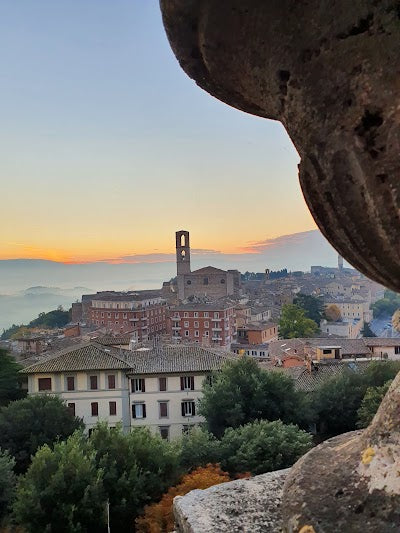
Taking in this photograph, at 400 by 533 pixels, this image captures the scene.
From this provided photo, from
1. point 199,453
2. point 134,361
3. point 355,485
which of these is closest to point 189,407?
point 134,361

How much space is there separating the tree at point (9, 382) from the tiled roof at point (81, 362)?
957 millimetres

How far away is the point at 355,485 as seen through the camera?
10.8ft

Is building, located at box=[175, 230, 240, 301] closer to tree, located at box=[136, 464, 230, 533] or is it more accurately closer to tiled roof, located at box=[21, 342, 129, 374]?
tiled roof, located at box=[21, 342, 129, 374]

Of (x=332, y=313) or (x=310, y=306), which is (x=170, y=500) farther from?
(x=332, y=313)

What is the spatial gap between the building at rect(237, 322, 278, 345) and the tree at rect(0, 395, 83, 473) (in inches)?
1226

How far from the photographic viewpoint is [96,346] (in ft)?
78.5

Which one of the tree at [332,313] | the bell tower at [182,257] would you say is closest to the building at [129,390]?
the tree at [332,313]

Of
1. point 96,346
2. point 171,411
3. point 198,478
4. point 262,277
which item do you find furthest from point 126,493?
point 262,277

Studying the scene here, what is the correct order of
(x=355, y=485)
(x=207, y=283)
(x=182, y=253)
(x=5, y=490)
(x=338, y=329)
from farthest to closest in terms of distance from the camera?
1. (x=182, y=253)
2. (x=207, y=283)
3. (x=338, y=329)
4. (x=5, y=490)
5. (x=355, y=485)

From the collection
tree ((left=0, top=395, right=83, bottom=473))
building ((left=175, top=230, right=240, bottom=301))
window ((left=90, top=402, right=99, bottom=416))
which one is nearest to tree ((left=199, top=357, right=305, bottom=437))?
tree ((left=0, top=395, right=83, bottom=473))

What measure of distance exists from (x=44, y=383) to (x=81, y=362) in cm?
177

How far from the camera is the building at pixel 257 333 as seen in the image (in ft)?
159

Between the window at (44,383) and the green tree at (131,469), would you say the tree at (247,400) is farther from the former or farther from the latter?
the window at (44,383)

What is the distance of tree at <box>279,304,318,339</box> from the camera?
49906mm
